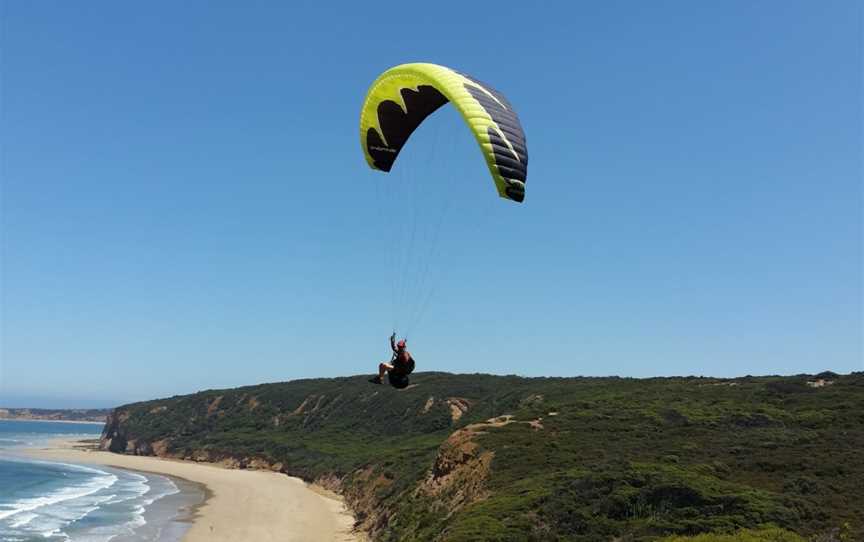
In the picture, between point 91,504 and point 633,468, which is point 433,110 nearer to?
point 633,468

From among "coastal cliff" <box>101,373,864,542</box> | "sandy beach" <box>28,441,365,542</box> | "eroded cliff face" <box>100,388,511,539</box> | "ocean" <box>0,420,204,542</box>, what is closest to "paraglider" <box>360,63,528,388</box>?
"coastal cliff" <box>101,373,864,542</box>

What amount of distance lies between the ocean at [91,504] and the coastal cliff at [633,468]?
1040 cm

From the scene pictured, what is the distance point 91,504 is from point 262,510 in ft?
44.0

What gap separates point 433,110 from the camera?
1823cm

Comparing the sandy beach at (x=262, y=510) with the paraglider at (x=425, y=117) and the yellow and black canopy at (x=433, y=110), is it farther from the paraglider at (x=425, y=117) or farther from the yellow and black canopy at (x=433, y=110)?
the yellow and black canopy at (x=433, y=110)

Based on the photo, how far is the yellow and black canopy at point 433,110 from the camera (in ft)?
44.0

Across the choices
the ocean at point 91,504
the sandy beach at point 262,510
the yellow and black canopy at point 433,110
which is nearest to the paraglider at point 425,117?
the yellow and black canopy at point 433,110

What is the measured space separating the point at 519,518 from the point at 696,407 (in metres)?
18.8

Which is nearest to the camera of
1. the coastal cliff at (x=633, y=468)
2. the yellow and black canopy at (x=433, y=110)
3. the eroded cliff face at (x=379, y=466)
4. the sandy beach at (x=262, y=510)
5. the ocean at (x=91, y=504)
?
the yellow and black canopy at (x=433, y=110)

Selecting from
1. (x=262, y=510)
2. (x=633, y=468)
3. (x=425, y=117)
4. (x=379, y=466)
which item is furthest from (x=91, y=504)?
(x=425, y=117)

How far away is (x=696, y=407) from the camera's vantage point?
120 feet

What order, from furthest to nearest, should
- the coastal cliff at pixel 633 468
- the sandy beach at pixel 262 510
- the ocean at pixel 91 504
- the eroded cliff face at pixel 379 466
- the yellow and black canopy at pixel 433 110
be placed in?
the ocean at pixel 91 504 < the sandy beach at pixel 262 510 < the eroded cliff face at pixel 379 466 < the coastal cliff at pixel 633 468 < the yellow and black canopy at pixel 433 110

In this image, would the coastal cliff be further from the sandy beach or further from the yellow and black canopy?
the yellow and black canopy

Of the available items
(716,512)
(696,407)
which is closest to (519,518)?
(716,512)
